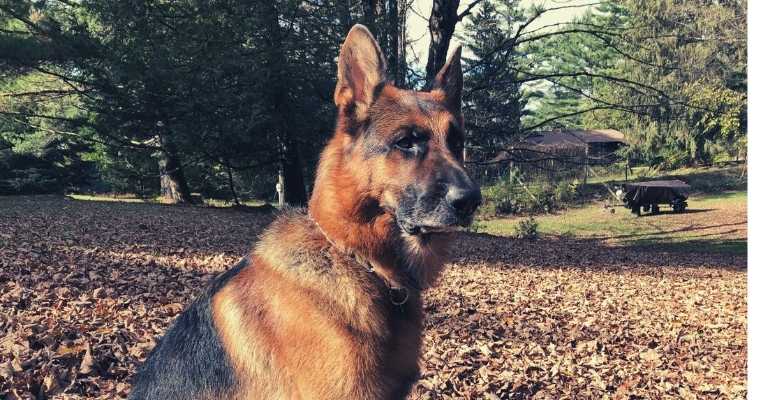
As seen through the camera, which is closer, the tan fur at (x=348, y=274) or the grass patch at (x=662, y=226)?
the tan fur at (x=348, y=274)

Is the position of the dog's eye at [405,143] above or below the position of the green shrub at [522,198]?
above

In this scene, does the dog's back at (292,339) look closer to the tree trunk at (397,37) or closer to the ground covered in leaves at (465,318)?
the ground covered in leaves at (465,318)

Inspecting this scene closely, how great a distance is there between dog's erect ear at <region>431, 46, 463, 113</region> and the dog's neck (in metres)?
0.72

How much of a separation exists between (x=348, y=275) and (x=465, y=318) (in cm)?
455

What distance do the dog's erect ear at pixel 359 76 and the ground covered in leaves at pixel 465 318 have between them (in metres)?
2.73

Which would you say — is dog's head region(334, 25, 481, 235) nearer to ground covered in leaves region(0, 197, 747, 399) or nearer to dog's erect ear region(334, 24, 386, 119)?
dog's erect ear region(334, 24, 386, 119)

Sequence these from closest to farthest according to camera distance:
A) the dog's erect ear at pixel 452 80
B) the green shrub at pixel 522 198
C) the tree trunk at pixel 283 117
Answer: the dog's erect ear at pixel 452 80, the tree trunk at pixel 283 117, the green shrub at pixel 522 198

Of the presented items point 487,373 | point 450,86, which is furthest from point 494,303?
point 450,86

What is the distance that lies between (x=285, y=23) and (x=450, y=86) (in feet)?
46.3

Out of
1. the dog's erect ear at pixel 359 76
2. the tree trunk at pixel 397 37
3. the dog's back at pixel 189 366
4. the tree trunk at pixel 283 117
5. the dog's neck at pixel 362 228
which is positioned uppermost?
the tree trunk at pixel 397 37

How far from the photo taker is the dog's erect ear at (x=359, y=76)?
9.91ft

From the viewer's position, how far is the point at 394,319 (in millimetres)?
2770

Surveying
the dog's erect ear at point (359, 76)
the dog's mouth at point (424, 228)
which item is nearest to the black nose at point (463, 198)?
the dog's mouth at point (424, 228)

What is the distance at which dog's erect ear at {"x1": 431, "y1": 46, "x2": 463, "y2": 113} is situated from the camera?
3270 mm
